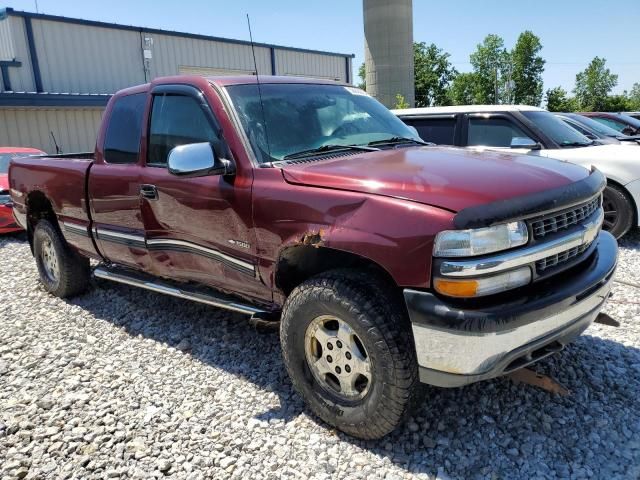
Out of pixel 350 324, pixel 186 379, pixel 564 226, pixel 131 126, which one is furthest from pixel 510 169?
pixel 131 126

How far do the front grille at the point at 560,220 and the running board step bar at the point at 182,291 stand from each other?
161 centimetres

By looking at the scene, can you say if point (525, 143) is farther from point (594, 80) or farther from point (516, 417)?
point (594, 80)

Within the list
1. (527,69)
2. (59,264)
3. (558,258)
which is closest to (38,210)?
(59,264)

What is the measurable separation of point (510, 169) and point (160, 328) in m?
3.10

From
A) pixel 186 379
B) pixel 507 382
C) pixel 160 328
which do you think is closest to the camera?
pixel 507 382

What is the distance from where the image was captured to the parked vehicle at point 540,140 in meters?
6.28

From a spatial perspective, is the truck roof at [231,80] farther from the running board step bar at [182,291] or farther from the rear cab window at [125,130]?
the running board step bar at [182,291]

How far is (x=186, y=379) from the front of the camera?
351cm

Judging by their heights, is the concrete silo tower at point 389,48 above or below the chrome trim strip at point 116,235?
above

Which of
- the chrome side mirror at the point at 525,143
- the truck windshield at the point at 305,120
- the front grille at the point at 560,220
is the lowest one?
the front grille at the point at 560,220

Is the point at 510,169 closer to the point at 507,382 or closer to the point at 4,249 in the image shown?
the point at 507,382

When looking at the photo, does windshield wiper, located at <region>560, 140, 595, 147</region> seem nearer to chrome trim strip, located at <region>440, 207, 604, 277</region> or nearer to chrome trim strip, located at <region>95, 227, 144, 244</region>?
chrome trim strip, located at <region>440, 207, 604, 277</region>

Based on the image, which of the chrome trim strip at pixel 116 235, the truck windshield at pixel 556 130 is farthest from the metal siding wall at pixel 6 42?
the truck windshield at pixel 556 130

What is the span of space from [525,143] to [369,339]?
15.1 ft
